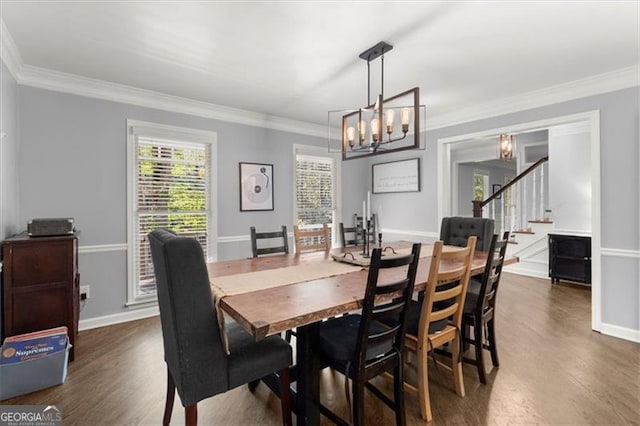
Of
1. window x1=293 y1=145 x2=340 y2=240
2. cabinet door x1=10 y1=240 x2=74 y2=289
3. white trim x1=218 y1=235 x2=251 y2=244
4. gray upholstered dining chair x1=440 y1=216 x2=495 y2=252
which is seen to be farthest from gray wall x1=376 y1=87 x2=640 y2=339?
cabinet door x1=10 y1=240 x2=74 y2=289

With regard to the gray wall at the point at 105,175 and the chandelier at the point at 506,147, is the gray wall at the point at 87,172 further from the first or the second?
the chandelier at the point at 506,147

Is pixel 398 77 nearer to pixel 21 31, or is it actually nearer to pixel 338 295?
pixel 338 295

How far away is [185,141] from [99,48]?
4.54ft

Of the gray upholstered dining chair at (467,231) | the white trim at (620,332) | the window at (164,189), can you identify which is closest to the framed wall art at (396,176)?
the gray upholstered dining chair at (467,231)

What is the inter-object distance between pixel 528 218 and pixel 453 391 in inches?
202

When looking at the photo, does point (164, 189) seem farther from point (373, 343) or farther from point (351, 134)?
point (373, 343)

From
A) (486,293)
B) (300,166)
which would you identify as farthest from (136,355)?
(300,166)

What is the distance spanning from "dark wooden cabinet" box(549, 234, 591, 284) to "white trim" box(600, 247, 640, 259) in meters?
1.72

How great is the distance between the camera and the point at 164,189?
147 inches

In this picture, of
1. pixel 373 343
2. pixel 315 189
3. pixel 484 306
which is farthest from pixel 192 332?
pixel 315 189

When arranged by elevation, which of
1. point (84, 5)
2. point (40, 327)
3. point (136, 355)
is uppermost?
point (84, 5)

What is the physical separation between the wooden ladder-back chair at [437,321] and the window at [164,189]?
292 centimetres

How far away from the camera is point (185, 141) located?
12.6 ft

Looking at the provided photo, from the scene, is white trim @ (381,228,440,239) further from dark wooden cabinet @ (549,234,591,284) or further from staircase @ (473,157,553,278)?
dark wooden cabinet @ (549,234,591,284)
